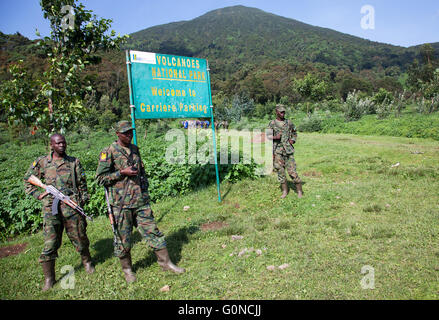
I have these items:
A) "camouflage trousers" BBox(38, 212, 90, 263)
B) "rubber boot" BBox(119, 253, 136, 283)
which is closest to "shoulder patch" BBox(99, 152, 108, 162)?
"camouflage trousers" BBox(38, 212, 90, 263)

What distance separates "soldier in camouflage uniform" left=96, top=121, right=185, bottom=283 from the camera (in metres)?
3.76

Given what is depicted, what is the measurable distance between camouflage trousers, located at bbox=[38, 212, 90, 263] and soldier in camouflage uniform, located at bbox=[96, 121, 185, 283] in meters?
0.67

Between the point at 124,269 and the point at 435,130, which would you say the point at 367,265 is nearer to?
the point at 124,269

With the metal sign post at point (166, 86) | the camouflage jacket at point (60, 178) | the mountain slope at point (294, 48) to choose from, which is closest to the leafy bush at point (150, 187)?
the metal sign post at point (166, 86)

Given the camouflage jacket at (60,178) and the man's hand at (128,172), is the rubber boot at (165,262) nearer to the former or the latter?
the man's hand at (128,172)

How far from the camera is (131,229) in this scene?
3.87m

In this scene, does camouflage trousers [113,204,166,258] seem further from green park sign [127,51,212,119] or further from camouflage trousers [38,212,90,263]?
green park sign [127,51,212,119]

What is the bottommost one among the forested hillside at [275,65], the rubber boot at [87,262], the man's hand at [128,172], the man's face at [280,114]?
the rubber boot at [87,262]

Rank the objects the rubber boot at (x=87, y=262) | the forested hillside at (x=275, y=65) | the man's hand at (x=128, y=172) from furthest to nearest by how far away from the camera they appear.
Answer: the forested hillside at (x=275, y=65) < the rubber boot at (x=87, y=262) < the man's hand at (x=128, y=172)

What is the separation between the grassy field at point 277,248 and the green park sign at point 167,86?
84.9 inches

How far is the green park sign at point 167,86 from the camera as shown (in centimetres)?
554

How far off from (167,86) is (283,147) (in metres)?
2.88
